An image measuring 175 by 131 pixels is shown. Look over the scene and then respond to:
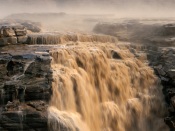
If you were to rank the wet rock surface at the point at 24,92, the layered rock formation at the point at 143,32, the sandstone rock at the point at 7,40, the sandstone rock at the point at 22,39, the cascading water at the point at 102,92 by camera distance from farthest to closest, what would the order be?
1. the layered rock formation at the point at 143,32
2. the sandstone rock at the point at 22,39
3. the sandstone rock at the point at 7,40
4. the cascading water at the point at 102,92
5. the wet rock surface at the point at 24,92

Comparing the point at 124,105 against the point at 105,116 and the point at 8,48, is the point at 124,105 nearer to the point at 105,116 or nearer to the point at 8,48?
the point at 105,116

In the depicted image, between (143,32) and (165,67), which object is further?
(143,32)

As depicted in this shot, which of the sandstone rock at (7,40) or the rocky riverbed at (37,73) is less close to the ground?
the sandstone rock at (7,40)

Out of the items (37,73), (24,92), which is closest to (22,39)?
(37,73)

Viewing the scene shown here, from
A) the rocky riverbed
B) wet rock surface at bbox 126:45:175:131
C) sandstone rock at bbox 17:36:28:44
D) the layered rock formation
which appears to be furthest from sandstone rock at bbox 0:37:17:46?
the layered rock formation

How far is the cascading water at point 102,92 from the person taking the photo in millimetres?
12500

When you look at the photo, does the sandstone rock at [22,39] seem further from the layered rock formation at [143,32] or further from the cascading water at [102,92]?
the layered rock formation at [143,32]

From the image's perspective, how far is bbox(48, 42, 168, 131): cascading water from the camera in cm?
1250

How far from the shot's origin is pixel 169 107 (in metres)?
15.1

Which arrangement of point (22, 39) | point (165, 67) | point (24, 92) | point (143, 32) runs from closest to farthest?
point (24, 92) < point (22, 39) < point (165, 67) < point (143, 32)

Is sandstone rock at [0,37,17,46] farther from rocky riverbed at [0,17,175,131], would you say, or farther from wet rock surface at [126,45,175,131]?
wet rock surface at [126,45,175,131]

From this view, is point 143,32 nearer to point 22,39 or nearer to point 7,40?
point 22,39

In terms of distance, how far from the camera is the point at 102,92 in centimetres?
1438

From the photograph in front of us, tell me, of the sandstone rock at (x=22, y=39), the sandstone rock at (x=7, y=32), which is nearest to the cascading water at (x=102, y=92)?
the sandstone rock at (x=22, y=39)
